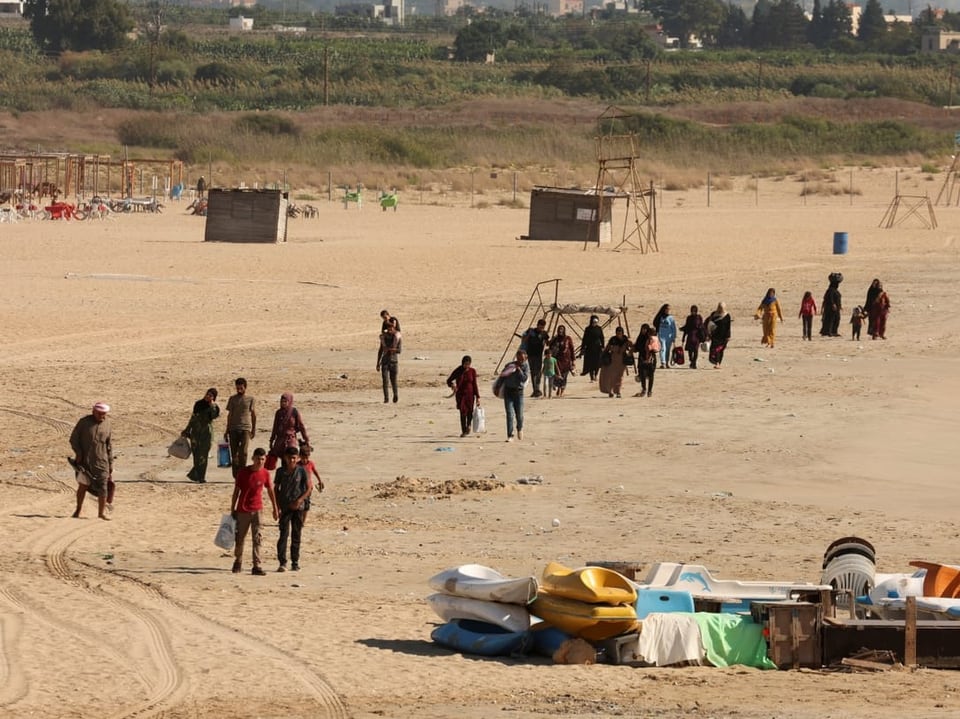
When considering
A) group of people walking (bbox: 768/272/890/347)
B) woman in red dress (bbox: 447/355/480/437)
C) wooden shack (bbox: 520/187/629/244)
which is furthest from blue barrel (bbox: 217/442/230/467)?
wooden shack (bbox: 520/187/629/244)

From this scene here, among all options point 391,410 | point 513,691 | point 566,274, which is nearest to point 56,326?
point 391,410

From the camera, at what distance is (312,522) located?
55.8 feet

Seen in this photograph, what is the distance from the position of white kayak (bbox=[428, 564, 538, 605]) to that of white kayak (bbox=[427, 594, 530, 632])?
40 millimetres

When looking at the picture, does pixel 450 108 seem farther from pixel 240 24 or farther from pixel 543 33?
pixel 543 33


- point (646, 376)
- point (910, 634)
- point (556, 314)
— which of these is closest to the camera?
point (910, 634)

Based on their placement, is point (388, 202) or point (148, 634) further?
point (388, 202)

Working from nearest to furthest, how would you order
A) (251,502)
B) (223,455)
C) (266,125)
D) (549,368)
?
1. (251,502)
2. (223,455)
3. (549,368)
4. (266,125)

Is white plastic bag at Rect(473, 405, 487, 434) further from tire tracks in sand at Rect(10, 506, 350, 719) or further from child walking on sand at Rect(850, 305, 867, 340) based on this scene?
child walking on sand at Rect(850, 305, 867, 340)

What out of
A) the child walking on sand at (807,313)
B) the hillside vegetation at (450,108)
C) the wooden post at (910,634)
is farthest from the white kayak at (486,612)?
the hillside vegetation at (450,108)

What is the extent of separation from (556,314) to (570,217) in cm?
1998

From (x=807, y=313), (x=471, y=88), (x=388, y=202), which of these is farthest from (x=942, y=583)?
(x=471, y=88)

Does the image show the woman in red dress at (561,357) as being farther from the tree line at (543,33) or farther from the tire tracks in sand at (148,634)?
the tree line at (543,33)

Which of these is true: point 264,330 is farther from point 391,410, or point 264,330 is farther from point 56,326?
point 391,410

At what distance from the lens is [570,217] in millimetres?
50469
